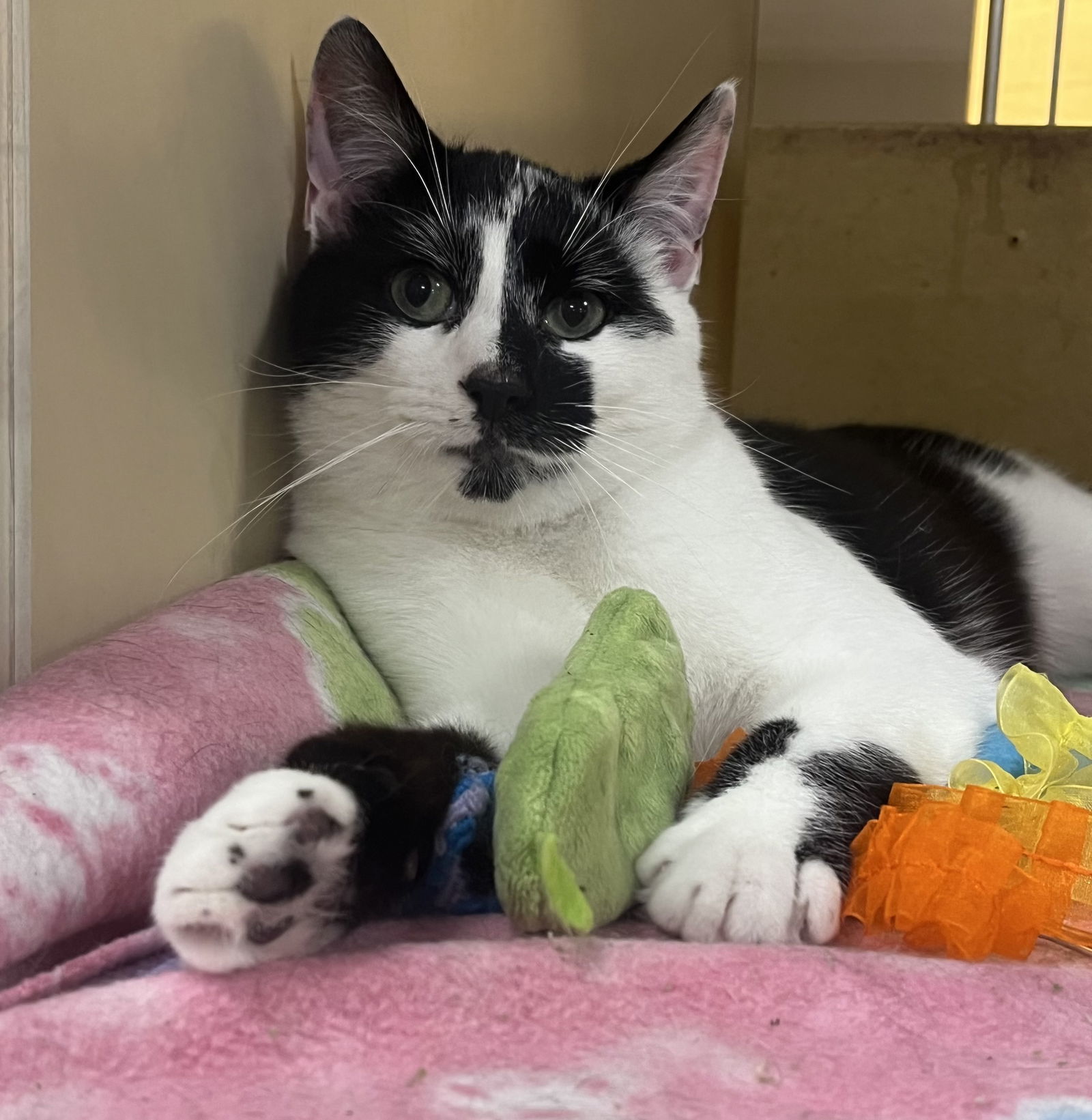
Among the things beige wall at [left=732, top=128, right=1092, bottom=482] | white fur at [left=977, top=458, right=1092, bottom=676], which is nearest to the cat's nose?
white fur at [left=977, top=458, right=1092, bottom=676]

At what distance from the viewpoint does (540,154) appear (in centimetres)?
234

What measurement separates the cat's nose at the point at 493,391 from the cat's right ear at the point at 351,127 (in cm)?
35

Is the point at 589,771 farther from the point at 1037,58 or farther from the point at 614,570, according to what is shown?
the point at 1037,58

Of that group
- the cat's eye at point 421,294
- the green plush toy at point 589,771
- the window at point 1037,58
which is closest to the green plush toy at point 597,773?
the green plush toy at point 589,771

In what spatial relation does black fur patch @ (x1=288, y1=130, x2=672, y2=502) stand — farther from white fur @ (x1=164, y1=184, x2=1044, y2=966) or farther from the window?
the window

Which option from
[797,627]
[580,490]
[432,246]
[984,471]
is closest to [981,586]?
[984,471]

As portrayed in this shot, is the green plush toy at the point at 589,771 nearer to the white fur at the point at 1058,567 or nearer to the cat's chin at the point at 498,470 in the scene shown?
the cat's chin at the point at 498,470

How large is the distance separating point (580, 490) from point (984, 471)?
1.19 m

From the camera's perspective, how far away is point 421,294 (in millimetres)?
1384

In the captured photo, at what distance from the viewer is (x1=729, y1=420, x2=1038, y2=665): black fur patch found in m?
1.69

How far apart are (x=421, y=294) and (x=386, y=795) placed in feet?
2.13

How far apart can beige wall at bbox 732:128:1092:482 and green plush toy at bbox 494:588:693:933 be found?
210 cm

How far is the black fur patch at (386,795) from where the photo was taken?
90 cm

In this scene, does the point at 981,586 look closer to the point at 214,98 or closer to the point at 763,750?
the point at 763,750
